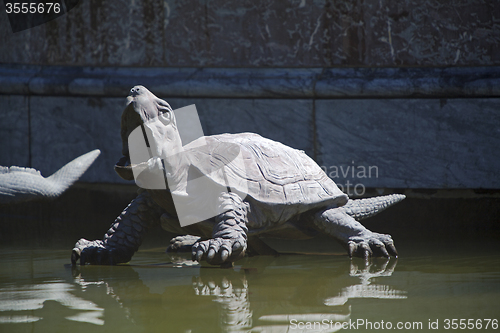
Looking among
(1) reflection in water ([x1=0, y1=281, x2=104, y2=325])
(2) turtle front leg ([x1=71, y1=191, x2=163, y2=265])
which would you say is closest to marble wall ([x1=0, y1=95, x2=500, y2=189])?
(2) turtle front leg ([x1=71, y1=191, x2=163, y2=265])

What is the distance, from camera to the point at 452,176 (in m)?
4.65

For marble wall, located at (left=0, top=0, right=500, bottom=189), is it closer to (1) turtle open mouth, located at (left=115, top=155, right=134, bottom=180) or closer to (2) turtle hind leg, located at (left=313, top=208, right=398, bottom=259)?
(2) turtle hind leg, located at (left=313, top=208, right=398, bottom=259)

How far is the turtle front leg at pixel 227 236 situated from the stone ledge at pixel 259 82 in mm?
1899

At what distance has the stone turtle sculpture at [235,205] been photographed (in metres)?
3.03

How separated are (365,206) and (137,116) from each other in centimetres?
172

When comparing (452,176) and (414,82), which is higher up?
(414,82)

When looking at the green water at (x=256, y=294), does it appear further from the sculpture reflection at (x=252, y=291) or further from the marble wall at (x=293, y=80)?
the marble wall at (x=293, y=80)

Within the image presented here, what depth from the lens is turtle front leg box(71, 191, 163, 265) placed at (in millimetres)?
3305

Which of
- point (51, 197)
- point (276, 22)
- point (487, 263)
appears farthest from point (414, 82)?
point (51, 197)

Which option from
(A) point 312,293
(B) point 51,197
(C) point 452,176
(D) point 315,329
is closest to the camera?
(D) point 315,329

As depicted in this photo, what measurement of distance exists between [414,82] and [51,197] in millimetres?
2904

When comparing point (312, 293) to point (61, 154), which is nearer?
point (312, 293)

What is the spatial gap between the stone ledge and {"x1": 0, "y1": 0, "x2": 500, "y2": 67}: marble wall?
88 millimetres

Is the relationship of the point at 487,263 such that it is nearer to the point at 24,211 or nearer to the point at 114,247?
the point at 114,247
